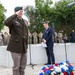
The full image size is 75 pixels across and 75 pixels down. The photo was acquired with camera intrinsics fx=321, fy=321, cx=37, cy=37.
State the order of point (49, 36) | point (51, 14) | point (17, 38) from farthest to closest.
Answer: point (51, 14) < point (49, 36) < point (17, 38)

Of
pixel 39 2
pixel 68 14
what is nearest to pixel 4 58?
pixel 68 14

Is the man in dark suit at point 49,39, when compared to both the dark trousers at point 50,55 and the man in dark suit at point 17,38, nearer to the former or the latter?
the dark trousers at point 50,55

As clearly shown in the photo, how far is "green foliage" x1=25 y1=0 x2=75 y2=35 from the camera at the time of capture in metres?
38.6

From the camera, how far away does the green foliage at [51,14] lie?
38594mm

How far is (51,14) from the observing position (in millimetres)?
40906

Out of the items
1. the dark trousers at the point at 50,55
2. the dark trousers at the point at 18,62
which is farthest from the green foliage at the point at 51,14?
the dark trousers at the point at 18,62

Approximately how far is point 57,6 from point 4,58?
3092 centimetres

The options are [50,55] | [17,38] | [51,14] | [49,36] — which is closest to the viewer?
[17,38]

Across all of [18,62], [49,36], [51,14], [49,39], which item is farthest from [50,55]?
[51,14]

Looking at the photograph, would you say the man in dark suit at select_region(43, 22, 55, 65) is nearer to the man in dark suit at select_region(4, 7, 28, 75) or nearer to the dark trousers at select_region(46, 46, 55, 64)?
the dark trousers at select_region(46, 46, 55, 64)

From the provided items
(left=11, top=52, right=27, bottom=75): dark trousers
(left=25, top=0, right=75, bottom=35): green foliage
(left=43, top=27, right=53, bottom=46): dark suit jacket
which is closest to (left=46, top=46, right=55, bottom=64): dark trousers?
(left=43, top=27, right=53, bottom=46): dark suit jacket

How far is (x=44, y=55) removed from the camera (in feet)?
39.7

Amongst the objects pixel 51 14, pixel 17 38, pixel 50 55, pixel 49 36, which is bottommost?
pixel 50 55

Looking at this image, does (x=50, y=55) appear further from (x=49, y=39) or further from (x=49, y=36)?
(x=49, y=36)
